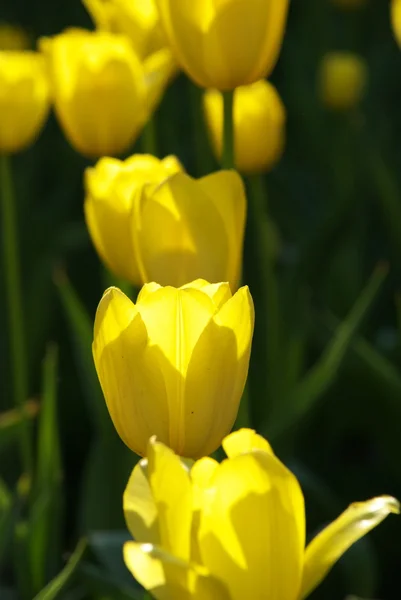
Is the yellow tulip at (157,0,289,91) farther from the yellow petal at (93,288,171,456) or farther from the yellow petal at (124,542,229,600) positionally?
the yellow petal at (124,542,229,600)

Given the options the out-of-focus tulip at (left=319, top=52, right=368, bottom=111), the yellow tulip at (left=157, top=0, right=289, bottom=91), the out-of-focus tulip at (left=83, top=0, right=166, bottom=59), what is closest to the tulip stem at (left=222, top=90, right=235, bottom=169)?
the yellow tulip at (left=157, top=0, right=289, bottom=91)

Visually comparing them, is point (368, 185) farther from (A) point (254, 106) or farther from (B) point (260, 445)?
(B) point (260, 445)

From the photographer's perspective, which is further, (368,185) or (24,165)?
(24,165)

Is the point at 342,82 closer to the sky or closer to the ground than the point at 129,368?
closer to the ground

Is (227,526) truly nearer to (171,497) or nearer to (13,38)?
(171,497)

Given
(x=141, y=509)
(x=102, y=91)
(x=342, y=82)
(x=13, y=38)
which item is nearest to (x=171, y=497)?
(x=141, y=509)

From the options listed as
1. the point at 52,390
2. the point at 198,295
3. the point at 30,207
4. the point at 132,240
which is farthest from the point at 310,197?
the point at 198,295
